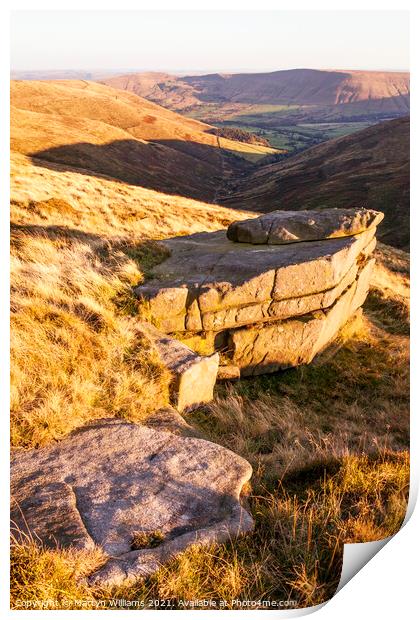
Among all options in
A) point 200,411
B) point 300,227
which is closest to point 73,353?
point 200,411

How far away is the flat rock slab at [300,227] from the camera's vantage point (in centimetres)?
1116

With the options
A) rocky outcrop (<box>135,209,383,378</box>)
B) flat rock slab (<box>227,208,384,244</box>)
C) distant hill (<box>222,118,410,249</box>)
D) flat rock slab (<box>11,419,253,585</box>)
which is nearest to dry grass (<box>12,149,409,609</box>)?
flat rock slab (<box>11,419,253,585</box>)

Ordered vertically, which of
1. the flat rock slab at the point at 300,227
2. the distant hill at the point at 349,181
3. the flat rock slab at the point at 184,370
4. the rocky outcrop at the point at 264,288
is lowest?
the flat rock slab at the point at 184,370

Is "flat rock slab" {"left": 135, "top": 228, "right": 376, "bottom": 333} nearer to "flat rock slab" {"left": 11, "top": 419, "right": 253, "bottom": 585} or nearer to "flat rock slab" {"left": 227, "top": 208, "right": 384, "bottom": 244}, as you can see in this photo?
"flat rock slab" {"left": 227, "top": 208, "right": 384, "bottom": 244}

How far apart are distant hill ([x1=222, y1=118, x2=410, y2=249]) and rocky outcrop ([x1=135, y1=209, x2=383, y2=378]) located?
142ft

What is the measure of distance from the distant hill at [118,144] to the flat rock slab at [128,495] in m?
59.6

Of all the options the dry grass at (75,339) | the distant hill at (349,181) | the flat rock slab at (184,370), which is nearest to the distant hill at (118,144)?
the distant hill at (349,181)

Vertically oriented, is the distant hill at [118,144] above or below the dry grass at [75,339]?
above

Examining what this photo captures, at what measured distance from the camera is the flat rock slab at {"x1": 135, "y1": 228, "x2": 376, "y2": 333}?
28.2 feet

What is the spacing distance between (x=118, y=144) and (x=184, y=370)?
333 feet

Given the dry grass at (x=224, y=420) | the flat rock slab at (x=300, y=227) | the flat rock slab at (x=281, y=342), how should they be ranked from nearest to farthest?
1. the dry grass at (x=224, y=420)
2. the flat rock slab at (x=281, y=342)
3. the flat rock slab at (x=300, y=227)

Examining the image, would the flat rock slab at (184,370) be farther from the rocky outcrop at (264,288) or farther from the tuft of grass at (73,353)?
the rocky outcrop at (264,288)

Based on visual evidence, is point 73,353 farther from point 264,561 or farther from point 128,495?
point 264,561
